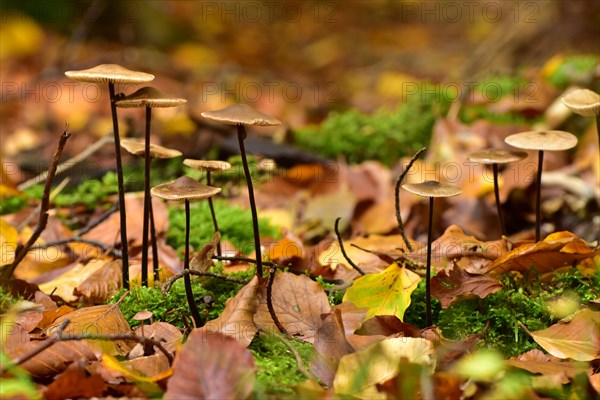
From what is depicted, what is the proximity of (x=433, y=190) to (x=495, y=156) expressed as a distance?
0.46m

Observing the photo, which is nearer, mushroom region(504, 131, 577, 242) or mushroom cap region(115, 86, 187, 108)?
mushroom cap region(115, 86, 187, 108)

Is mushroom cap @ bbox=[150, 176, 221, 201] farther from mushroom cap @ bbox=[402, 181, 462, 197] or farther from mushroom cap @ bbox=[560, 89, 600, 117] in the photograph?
mushroom cap @ bbox=[560, 89, 600, 117]

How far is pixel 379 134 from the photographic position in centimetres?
475

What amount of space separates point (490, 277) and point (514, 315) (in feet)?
0.50

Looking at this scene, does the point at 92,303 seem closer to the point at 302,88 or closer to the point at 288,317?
the point at 288,317

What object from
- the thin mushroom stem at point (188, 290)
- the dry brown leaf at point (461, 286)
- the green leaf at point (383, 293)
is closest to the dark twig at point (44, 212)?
the thin mushroom stem at point (188, 290)

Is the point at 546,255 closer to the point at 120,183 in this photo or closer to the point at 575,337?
the point at 575,337

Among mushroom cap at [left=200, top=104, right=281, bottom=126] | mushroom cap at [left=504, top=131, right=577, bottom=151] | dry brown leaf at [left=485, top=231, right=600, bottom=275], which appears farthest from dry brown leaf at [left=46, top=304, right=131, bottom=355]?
mushroom cap at [left=504, top=131, right=577, bottom=151]

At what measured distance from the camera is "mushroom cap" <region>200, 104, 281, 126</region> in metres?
1.91

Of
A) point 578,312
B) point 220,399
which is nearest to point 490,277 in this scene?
point 578,312

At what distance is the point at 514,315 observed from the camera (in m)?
2.18

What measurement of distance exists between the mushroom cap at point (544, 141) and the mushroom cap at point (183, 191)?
3.52 ft

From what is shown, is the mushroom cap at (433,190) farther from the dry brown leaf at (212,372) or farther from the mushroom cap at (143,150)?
the mushroom cap at (143,150)

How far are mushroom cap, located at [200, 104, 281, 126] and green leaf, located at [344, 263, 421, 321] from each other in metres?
0.66
